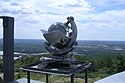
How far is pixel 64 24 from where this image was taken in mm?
6383

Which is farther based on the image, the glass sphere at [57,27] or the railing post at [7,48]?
the railing post at [7,48]

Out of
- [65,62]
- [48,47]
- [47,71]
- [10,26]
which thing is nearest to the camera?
[47,71]

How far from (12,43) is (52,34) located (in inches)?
106

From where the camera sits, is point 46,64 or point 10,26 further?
point 10,26

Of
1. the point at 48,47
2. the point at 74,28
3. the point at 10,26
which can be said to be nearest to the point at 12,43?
the point at 10,26

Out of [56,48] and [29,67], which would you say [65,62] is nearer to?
[56,48]

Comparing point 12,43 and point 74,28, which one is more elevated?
point 74,28

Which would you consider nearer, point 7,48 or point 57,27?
point 57,27

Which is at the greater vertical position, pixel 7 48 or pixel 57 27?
pixel 57 27

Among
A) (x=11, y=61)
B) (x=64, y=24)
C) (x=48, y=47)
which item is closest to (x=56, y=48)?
(x=48, y=47)

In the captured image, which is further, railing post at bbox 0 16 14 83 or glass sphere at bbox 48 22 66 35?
railing post at bbox 0 16 14 83

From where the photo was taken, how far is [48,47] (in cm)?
627

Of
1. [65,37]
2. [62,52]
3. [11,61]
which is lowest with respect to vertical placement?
[11,61]

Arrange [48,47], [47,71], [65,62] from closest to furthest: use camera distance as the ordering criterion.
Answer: [47,71] → [65,62] → [48,47]
